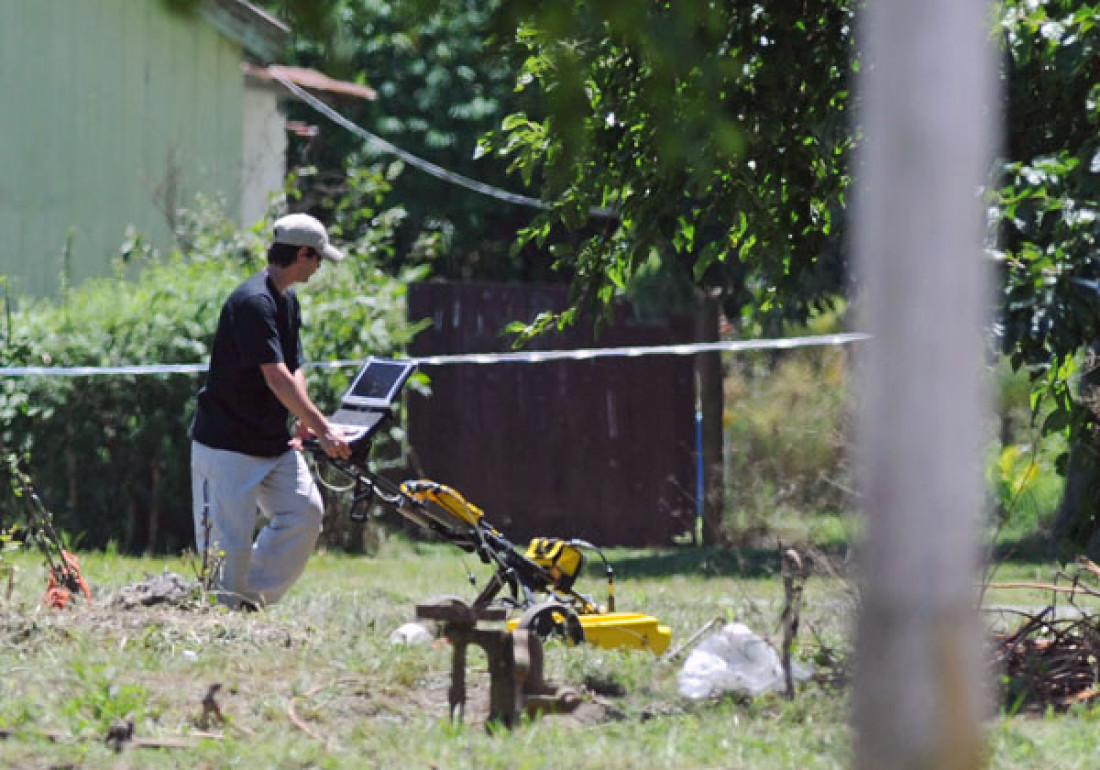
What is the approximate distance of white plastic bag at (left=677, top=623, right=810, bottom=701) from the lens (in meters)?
6.55

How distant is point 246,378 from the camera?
26.7 ft

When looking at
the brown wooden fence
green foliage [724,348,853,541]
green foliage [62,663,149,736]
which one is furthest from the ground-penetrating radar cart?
the brown wooden fence

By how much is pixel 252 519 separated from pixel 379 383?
0.81 m

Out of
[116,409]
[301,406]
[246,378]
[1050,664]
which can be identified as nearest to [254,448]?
[246,378]

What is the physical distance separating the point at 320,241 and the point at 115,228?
1011cm

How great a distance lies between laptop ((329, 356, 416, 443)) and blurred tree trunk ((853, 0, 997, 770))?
227 inches

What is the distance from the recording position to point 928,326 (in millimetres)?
2135

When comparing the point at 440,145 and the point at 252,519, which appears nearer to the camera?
the point at 252,519

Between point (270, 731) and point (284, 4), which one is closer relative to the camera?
point (284, 4)

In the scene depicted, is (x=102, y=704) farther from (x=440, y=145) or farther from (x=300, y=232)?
(x=440, y=145)

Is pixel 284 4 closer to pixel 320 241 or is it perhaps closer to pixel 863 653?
pixel 863 653

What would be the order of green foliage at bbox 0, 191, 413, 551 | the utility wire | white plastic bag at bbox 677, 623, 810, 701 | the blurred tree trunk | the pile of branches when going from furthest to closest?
the utility wire → green foliage at bbox 0, 191, 413, 551 → the pile of branches → white plastic bag at bbox 677, 623, 810, 701 → the blurred tree trunk

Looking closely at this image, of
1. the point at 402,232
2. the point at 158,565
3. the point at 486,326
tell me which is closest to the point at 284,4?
the point at 158,565

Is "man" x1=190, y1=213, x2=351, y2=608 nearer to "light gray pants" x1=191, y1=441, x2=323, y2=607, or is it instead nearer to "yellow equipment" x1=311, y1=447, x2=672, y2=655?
"light gray pants" x1=191, y1=441, x2=323, y2=607
